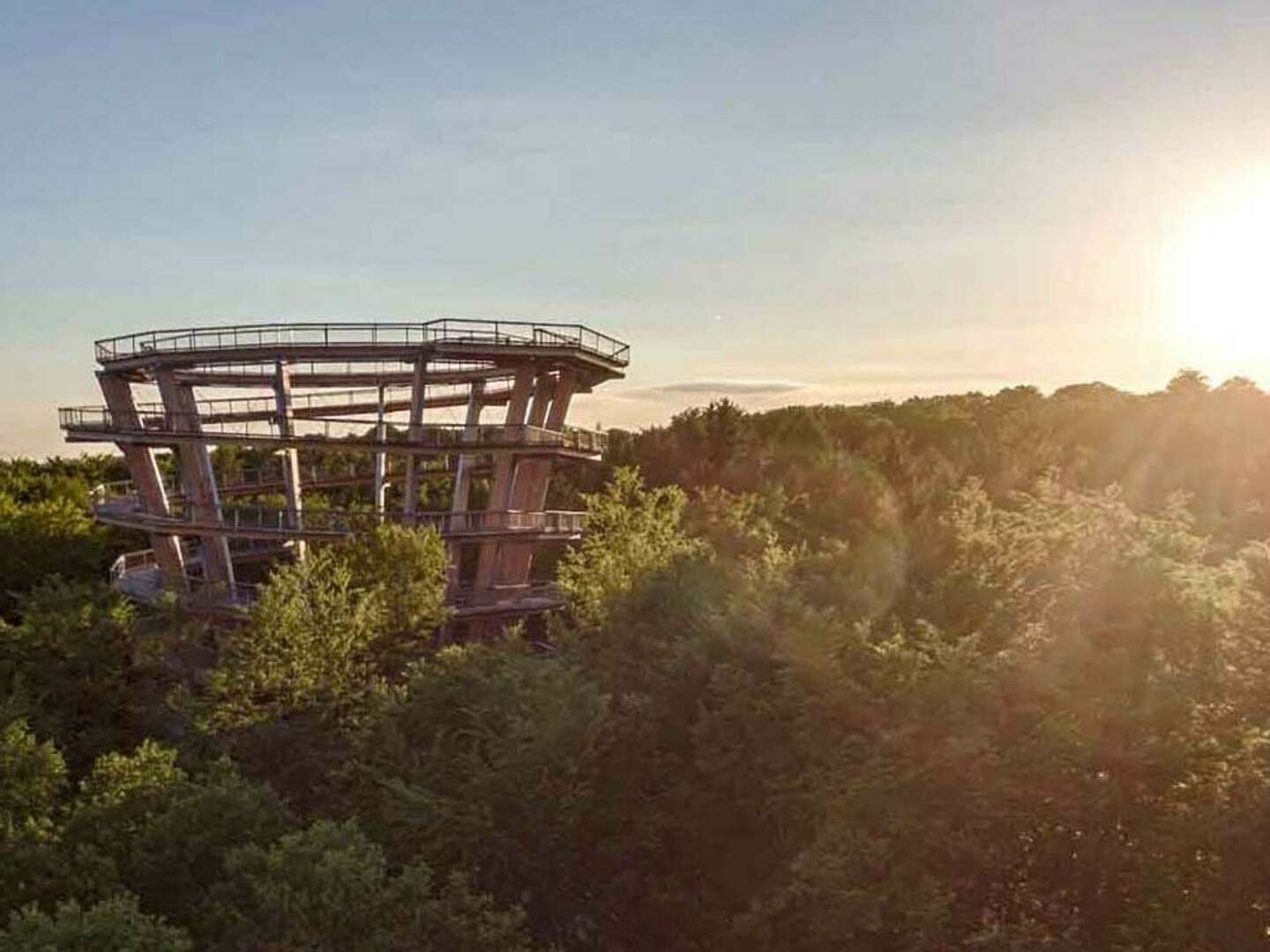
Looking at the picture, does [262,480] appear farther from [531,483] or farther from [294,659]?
[294,659]

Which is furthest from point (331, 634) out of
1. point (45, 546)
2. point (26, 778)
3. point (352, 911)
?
point (45, 546)

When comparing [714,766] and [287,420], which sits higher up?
[287,420]

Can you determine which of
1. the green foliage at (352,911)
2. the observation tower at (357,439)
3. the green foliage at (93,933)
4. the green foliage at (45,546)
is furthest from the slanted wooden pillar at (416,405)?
the green foliage at (93,933)

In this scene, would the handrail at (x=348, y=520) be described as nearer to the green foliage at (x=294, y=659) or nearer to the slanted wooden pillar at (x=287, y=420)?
the slanted wooden pillar at (x=287, y=420)

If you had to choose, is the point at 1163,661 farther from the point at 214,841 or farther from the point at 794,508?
the point at 794,508

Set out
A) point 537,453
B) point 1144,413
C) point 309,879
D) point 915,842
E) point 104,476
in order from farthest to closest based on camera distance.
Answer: point 104,476, point 1144,413, point 537,453, point 915,842, point 309,879

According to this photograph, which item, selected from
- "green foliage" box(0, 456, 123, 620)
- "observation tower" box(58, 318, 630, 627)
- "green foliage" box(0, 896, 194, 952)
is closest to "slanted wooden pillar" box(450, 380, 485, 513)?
"observation tower" box(58, 318, 630, 627)

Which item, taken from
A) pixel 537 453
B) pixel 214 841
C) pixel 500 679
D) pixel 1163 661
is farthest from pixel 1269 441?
pixel 214 841
